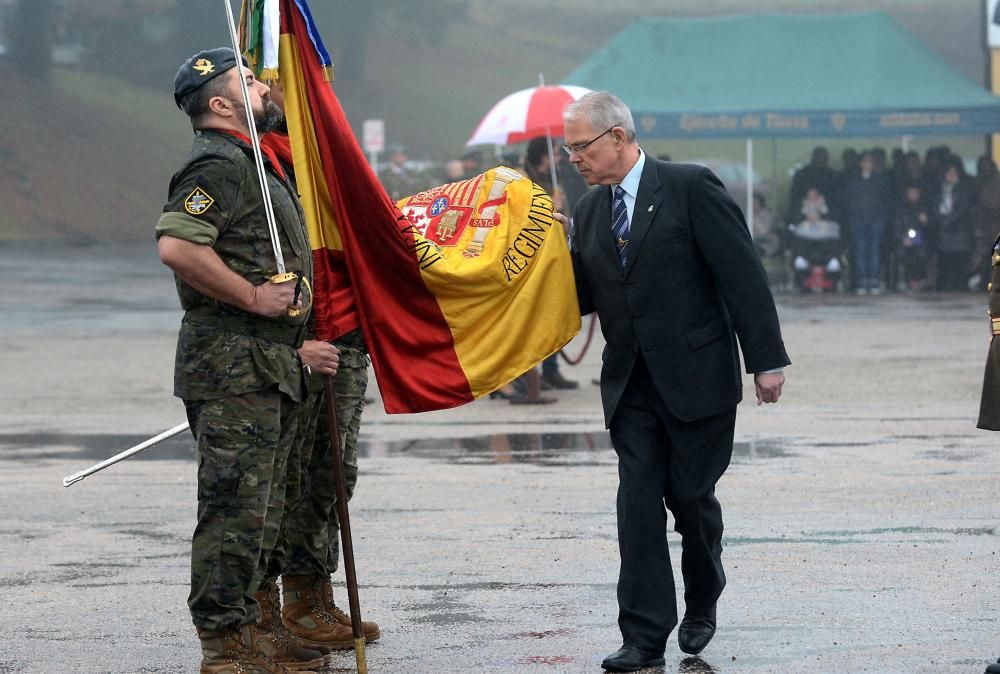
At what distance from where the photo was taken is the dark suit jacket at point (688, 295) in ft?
18.9

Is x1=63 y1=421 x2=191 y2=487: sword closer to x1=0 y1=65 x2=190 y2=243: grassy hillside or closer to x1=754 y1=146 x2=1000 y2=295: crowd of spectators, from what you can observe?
x1=754 y1=146 x2=1000 y2=295: crowd of spectators

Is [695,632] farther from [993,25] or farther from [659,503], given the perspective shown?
[993,25]

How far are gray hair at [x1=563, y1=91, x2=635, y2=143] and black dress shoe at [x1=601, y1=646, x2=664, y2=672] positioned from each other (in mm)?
1761

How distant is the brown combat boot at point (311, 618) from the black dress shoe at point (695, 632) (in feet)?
3.89

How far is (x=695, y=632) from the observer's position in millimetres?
5879

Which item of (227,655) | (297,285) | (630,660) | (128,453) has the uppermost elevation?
(297,285)

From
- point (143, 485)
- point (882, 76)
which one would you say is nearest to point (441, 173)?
point (882, 76)

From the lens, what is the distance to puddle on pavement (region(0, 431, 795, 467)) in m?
10.5

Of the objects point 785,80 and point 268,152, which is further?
point 785,80

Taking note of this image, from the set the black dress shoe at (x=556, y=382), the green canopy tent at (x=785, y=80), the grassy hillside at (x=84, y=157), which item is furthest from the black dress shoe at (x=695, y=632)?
the grassy hillside at (x=84, y=157)

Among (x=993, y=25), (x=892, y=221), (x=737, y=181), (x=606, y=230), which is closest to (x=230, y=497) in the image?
(x=606, y=230)

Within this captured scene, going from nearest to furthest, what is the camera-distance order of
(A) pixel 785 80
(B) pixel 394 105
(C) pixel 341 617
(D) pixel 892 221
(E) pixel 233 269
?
(E) pixel 233 269 → (C) pixel 341 617 → (D) pixel 892 221 → (A) pixel 785 80 → (B) pixel 394 105

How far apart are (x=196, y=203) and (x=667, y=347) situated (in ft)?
5.53

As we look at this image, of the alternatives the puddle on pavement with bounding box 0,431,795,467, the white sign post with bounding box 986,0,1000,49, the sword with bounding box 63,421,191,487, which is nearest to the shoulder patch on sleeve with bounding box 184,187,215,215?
the sword with bounding box 63,421,191,487
